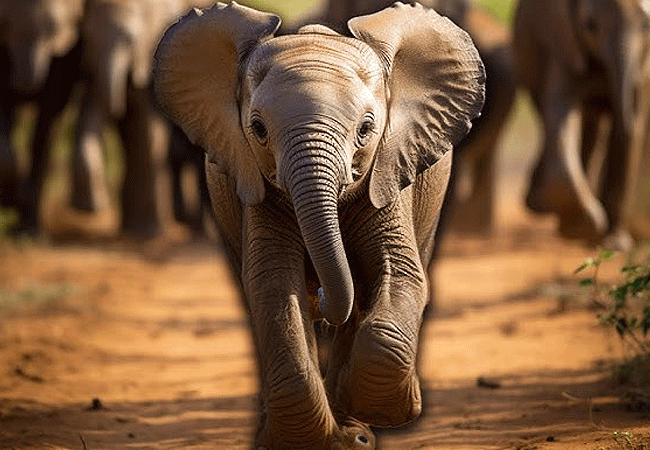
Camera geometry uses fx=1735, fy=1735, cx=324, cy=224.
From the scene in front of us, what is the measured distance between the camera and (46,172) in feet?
46.9

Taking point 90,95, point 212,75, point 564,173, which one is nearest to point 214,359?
point 564,173

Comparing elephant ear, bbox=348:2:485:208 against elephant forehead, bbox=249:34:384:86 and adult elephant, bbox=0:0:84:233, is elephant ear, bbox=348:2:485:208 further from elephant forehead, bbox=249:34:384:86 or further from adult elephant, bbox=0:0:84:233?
adult elephant, bbox=0:0:84:233

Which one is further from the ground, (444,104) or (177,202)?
(444,104)

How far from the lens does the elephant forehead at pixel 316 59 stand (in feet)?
18.7

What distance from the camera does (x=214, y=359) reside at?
891 centimetres

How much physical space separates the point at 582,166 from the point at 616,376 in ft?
15.4

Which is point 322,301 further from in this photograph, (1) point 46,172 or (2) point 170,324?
(1) point 46,172

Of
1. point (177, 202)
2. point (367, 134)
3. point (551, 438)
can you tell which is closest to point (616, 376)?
point (551, 438)

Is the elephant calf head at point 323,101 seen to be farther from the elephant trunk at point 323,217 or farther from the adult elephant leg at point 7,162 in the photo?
the adult elephant leg at point 7,162

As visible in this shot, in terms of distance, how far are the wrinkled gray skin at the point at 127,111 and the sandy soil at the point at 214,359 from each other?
74cm

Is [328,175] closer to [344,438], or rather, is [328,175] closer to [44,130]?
[344,438]

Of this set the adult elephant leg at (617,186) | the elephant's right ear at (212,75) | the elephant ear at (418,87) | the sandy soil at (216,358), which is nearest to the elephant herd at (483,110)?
the adult elephant leg at (617,186)

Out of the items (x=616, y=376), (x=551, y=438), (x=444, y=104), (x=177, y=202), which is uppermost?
(x=444, y=104)

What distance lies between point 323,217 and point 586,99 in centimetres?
617
